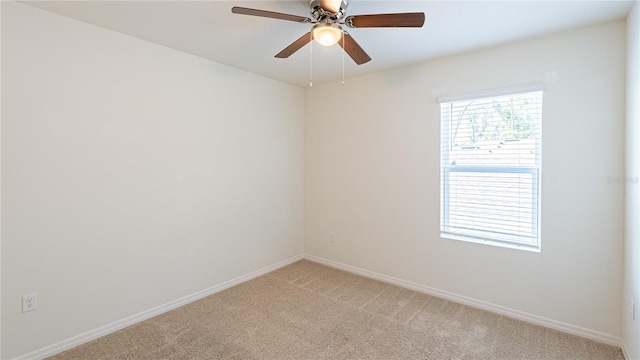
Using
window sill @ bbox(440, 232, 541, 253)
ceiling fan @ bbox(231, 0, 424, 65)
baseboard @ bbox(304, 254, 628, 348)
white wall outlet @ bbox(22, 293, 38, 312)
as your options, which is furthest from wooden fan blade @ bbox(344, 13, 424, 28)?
white wall outlet @ bbox(22, 293, 38, 312)

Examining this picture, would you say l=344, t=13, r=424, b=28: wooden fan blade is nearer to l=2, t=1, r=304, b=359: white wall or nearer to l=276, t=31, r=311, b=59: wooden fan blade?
l=276, t=31, r=311, b=59: wooden fan blade

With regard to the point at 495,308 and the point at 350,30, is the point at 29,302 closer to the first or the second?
the point at 350,30

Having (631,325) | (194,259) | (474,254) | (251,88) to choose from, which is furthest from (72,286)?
(631,325)

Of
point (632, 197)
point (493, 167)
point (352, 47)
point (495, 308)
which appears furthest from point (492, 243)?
point (352, 47)

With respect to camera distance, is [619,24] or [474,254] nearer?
[619,24]

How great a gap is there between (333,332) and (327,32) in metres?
2.27

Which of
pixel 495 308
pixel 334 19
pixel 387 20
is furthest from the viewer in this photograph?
pixel 495 308

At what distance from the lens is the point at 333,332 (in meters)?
2.42

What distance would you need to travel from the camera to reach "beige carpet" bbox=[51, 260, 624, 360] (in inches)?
84.7

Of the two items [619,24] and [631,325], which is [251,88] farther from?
[631,325]

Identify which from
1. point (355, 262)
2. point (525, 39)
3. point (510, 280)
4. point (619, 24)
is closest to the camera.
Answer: point (619, 24)

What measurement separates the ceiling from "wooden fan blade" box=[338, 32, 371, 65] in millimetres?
252

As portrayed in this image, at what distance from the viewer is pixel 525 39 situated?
8.17ft

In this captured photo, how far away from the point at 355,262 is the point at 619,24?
Result: 325cm
